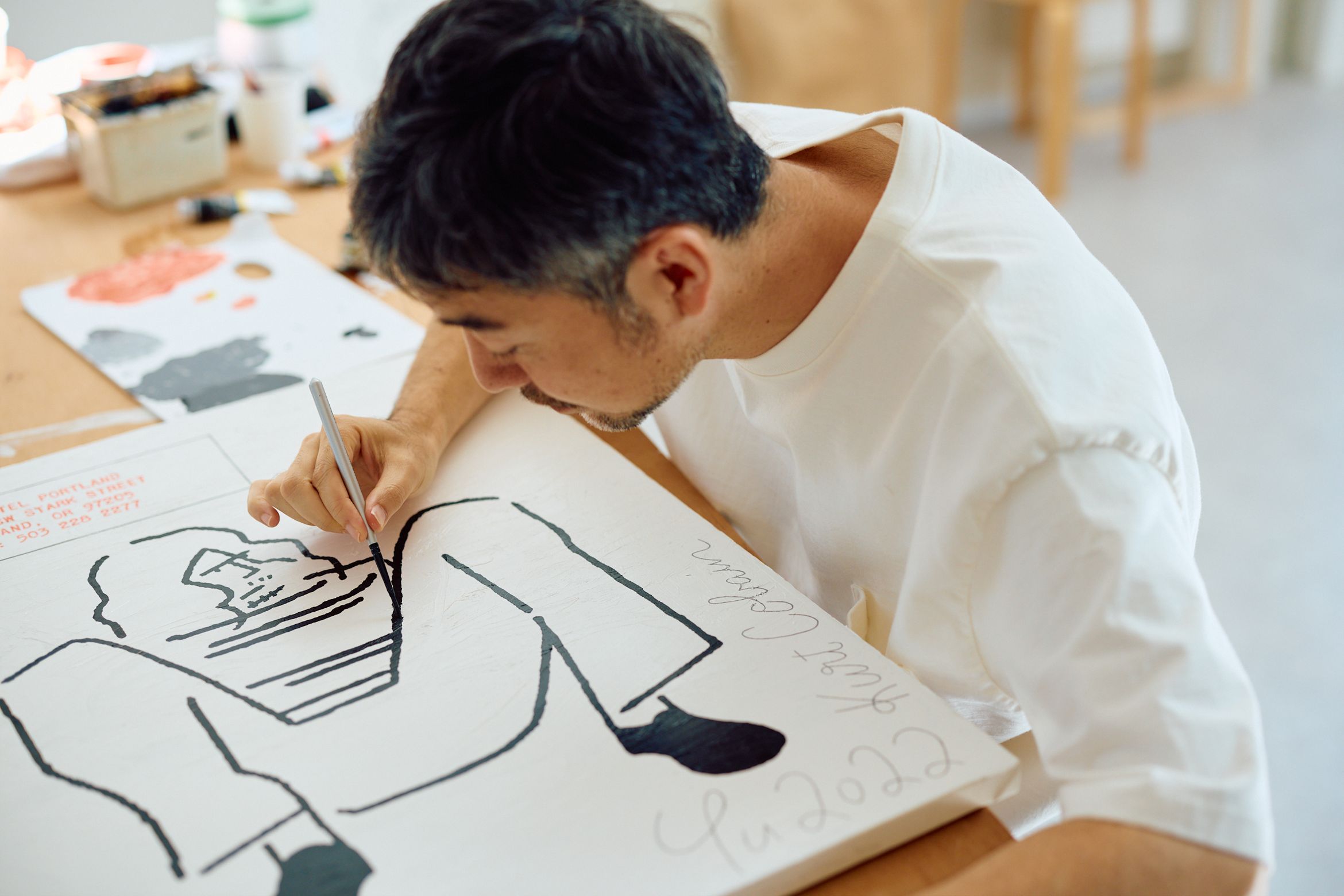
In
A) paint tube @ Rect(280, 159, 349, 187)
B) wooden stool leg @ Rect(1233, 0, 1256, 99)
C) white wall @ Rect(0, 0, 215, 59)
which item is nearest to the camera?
paint tube @ Rect(280, 159, 349, 187)

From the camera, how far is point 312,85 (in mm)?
1828

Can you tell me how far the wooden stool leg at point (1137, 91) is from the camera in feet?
11.2

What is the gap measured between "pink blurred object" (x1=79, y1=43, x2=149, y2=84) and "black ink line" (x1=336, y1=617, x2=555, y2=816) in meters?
1.20

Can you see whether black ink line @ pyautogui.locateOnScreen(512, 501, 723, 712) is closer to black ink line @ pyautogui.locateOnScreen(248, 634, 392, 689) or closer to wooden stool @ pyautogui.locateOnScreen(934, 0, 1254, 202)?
black ink line @ pyautogui.locateOnScreen(248, 634, 392, 689)

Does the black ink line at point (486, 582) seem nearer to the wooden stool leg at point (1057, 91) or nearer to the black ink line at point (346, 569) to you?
the black ink line at point (346, 569)

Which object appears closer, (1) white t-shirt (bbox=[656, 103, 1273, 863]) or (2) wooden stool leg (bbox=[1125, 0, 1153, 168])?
(1) white t-shirt (bbox=[656, 103, 1273, 863])

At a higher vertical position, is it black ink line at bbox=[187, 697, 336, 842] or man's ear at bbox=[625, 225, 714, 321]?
man's ear at bbox=[625, 225, 714, 321]

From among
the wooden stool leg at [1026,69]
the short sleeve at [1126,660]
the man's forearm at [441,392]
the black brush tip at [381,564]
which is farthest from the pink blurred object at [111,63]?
the wooden stool leg at [1026,69]

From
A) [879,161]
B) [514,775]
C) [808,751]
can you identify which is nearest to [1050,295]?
[879,161]

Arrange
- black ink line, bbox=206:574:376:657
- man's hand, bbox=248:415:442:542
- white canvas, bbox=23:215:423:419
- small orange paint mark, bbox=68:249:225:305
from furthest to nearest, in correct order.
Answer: small orange paint mark, bbox=68:249:225:305, white canvas, bbox=23:215:423:419, man's hand, bbox=248:415:442:542, black ink line, bbox=206:574:376:657

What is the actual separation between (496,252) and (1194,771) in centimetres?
53

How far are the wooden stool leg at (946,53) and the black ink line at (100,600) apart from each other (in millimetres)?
2933

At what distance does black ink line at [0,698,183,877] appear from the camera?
0.67 metres
